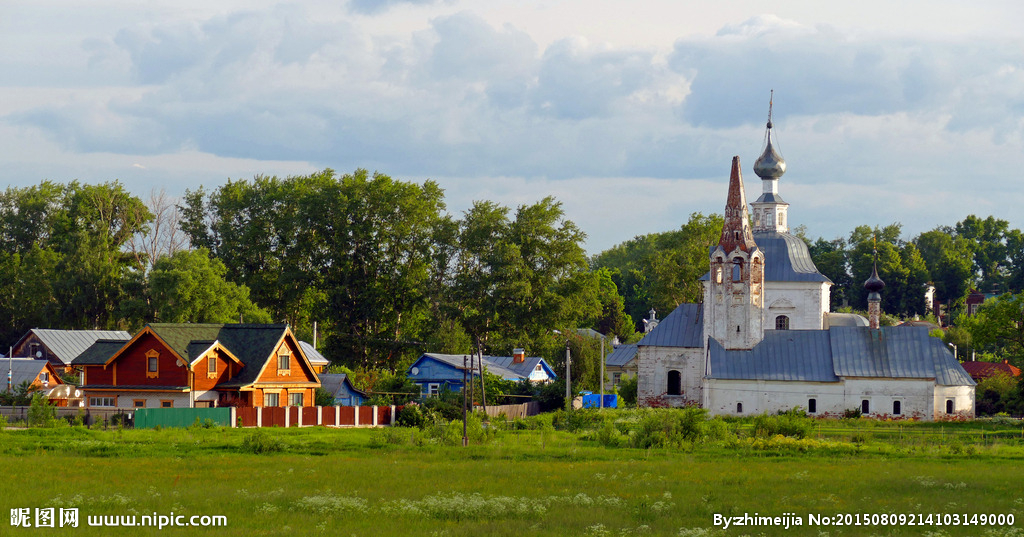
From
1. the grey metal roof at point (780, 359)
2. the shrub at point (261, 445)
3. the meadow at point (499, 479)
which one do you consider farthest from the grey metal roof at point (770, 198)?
the shrub at point (261, 445)

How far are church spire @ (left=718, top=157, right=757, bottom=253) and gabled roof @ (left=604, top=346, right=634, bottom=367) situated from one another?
2125 centimetres

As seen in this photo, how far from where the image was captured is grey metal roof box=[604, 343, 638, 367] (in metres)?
82.9

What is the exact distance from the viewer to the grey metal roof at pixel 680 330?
6456 cm

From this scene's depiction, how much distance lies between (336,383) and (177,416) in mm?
15455

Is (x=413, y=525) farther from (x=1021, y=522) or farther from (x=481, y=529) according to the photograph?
(x=1021, y=522)

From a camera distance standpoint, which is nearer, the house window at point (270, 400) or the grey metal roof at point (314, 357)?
the house window at point (270, 400)

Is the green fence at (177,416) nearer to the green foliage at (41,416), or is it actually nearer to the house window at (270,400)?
the green foliage at (41,416)

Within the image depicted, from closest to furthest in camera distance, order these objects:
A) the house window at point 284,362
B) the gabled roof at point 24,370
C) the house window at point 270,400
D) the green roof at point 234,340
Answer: the green roof at point 234,340 → the house window at point 270,400 → the house window at point 284,362 → the gabled roof at point 24,370

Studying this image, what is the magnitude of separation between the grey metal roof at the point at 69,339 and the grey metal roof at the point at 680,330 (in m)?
33.8

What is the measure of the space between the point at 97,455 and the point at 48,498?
11.9 m

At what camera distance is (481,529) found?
20.4 m

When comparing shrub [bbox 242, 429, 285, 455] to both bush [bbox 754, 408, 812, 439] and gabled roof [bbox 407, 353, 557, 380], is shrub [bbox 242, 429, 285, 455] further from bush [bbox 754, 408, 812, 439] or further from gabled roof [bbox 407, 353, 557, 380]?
gabled roof [bbox 407, 353, 557, 380]

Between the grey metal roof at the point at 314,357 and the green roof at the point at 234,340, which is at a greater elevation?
the green roof at the point at 234,340

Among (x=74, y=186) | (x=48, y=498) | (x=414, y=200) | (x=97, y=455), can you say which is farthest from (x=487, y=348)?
(x=48, y=498)
